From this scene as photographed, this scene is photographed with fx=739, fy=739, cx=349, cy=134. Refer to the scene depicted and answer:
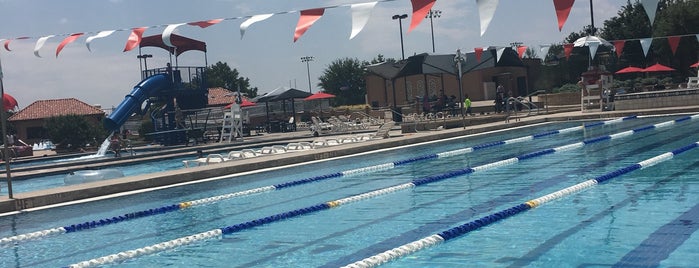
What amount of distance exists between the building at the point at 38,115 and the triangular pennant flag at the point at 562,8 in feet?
128

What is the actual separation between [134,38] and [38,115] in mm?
37440

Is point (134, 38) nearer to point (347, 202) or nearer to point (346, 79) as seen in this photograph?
point (347, 202)

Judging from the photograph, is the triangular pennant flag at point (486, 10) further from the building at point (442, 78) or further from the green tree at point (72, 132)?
the green tree at point (72, 132)

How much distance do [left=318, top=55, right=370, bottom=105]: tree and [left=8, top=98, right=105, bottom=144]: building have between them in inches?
1337

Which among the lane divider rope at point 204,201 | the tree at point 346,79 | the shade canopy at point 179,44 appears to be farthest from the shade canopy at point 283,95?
the tree at point 346,79

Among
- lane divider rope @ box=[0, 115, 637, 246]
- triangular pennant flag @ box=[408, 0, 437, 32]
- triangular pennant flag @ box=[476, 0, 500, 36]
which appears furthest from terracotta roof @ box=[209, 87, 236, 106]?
triangular pennant flag @ box=[476, 0, 500, 36]

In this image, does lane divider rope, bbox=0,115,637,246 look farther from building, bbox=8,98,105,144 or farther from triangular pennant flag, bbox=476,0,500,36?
building, bbox=8,98,105,144

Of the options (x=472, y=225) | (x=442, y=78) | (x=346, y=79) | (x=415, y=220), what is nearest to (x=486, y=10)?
(x=415, y=220)

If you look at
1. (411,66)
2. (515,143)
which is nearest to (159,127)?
(411,66)

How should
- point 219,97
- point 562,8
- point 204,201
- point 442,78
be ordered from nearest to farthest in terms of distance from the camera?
point 562,8 < point 204,201 < point 442,78 < point 219,97

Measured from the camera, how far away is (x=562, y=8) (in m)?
8.59

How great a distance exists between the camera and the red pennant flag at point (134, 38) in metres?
11.9

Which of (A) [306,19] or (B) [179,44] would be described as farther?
(B) [179,44]

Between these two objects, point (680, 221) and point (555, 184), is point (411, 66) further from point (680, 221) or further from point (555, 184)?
point (680, 221)
